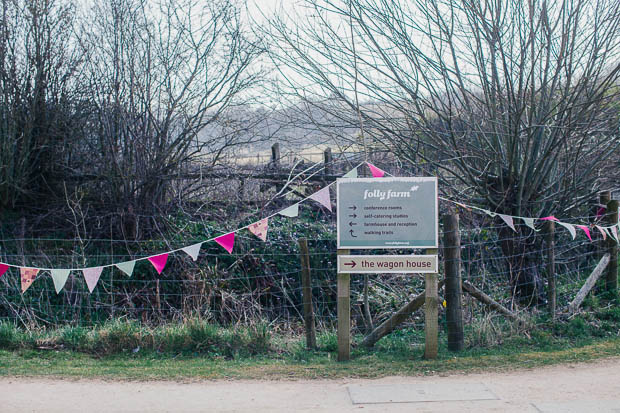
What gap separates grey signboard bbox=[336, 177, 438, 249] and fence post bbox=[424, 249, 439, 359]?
328 millimetres

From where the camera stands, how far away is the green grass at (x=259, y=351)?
267 inches

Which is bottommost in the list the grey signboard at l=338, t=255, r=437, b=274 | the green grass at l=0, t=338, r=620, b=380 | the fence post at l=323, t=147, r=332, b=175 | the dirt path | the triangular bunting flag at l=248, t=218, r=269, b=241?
the dirt path

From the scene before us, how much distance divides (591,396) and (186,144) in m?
9.05

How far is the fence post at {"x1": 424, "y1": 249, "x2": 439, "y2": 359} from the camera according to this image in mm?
7133

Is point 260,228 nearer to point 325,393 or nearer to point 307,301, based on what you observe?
point 307,301

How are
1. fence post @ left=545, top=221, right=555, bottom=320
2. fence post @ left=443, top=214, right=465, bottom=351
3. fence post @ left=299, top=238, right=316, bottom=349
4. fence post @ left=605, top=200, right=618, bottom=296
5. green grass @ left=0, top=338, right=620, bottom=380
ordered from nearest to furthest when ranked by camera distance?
green grass @ left=0, top=338, right=620, bottom=380 < fence post @ left=443, top=214, right=465, bottom=351 < fence post @ left=299, top=238, right=316, bottom=349 < fence post @ left=545, top=221, right=555, bottom=320 < fence post @ left=605, top=200, right=618, bottom=296

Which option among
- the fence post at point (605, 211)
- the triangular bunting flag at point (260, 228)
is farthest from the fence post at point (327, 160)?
the fence post at point (605, 211)

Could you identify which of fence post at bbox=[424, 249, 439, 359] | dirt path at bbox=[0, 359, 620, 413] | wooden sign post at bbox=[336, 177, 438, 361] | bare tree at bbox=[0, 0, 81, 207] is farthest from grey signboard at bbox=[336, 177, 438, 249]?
bare tree at bbox=[0, 0, 81, 207]

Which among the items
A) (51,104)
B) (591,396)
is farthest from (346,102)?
(51,104)

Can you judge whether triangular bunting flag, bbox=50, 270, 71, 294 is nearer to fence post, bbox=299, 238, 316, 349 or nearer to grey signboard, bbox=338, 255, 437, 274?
fence post, bbox=299, 238, 316, 349

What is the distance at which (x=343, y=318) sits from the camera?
726cm

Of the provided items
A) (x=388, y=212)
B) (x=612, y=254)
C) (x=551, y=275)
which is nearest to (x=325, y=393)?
(x=388, y=212)

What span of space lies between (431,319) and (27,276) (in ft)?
17.1

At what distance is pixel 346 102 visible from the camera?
380 inches
